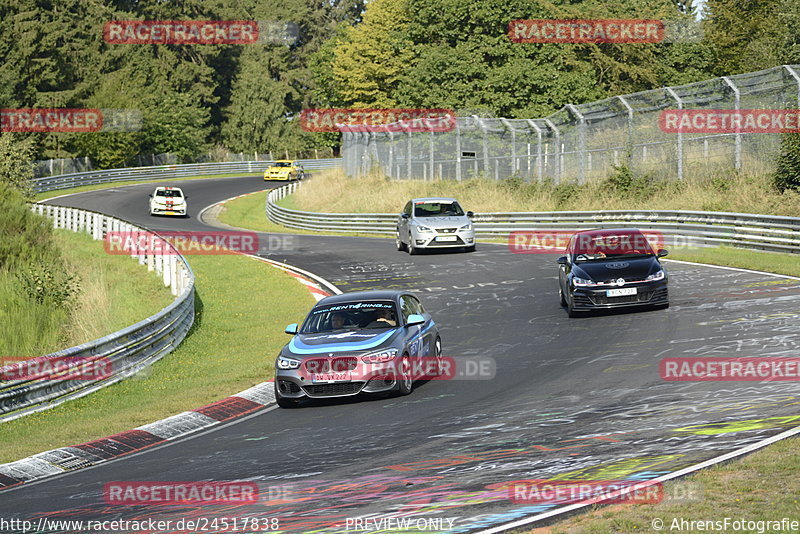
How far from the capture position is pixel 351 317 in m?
13.9

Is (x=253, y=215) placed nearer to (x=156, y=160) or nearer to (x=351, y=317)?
(x=156, y=160)

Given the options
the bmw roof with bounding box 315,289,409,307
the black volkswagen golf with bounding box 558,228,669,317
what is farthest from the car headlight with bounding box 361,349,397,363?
the black volkswagen golf with bounding box 558,228,669,317

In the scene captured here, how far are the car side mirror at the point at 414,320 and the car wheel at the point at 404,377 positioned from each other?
17.7 inches

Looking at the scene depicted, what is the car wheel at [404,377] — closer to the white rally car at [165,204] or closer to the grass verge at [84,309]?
the grass verge at [84,309]

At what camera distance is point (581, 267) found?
59.8 feet

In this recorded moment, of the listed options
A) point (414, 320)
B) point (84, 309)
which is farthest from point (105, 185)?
point (414, 320)

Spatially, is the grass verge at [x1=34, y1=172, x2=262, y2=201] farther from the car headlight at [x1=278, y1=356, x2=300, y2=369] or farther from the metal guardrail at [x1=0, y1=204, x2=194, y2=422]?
the car headlight at [x1=278, y1=356, x2=300, y2=369]

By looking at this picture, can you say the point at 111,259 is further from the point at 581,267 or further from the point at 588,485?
the point at 588,485

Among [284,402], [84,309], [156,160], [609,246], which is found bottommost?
[84,309]

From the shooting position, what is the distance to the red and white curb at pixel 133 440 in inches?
422

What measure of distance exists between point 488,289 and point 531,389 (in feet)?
36.0

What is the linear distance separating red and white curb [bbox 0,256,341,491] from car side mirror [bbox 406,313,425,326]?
211 centimetres

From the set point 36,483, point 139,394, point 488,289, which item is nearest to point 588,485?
point 36,483

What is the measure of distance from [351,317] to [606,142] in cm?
2410
